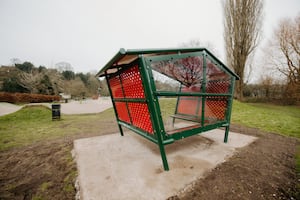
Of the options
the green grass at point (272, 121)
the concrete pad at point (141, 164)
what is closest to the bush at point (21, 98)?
the concrete pad at point (141, 164)

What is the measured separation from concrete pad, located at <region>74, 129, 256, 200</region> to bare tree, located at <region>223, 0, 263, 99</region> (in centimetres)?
1526

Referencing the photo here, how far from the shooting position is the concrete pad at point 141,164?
1.57m

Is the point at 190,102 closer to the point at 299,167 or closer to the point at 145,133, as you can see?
the point at 145,133

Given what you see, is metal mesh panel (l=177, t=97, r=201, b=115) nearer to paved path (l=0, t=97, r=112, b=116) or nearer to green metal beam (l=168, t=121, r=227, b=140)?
green metal beam (l=168, t=121, r=227, b=140)

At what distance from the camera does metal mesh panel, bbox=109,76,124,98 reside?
2.85m

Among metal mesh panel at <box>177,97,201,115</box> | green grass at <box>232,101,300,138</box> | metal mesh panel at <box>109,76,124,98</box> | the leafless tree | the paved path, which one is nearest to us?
metal mesh panel at <box>109,76,124,98</box>

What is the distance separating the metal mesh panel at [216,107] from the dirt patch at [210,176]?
923mm

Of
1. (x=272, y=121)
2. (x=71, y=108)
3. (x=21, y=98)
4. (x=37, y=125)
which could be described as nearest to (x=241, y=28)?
(x=272, y=121)

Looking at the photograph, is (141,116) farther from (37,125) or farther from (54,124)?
(37,125)

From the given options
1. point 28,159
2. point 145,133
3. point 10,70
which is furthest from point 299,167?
point 10,70

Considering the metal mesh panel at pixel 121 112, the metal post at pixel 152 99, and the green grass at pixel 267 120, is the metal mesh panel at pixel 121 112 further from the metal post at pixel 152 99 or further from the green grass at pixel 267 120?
the metal post at pixel 152 99

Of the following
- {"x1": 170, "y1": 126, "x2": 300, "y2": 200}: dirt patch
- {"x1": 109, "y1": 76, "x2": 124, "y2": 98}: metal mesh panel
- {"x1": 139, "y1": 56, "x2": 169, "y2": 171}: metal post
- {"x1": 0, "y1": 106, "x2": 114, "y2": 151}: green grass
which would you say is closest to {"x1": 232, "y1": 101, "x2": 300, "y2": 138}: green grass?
{"x1": 170, "y1": 126, "x2": 300, "y2": 200}: dirt patch

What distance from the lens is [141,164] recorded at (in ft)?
7.18

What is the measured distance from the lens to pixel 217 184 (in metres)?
1.67
